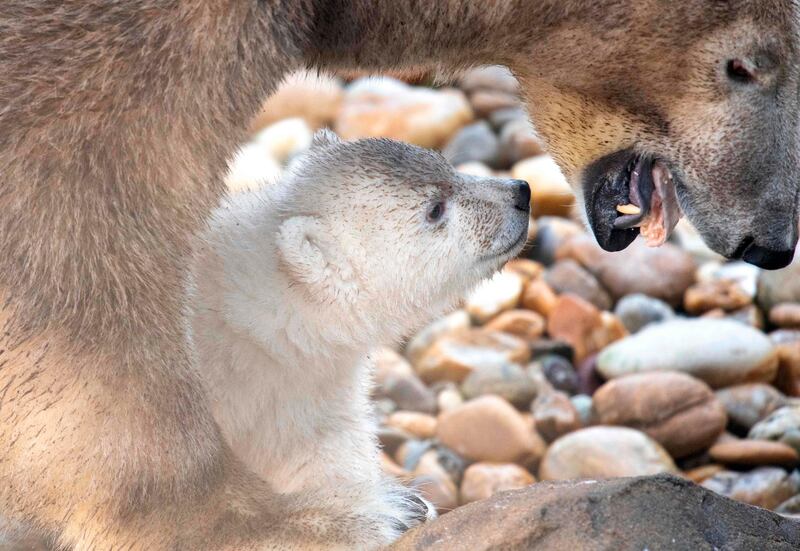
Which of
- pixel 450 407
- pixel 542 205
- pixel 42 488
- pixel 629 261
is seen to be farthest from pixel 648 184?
pixel 542 205

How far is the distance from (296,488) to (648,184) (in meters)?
1.04

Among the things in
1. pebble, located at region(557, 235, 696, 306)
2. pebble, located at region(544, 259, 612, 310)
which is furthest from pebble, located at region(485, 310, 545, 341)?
pebble, located at region(557, 235, 696, 306)

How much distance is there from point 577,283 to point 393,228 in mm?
3050

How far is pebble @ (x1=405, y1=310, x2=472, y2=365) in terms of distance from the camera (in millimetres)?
5652

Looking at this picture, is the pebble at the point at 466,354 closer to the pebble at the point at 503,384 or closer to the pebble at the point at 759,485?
the pebble at the point at 503,384

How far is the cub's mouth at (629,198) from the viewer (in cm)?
289

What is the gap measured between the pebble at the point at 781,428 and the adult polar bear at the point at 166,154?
6.84 ft

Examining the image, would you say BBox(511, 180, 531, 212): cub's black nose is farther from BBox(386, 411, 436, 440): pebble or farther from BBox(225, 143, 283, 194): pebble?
BBox(225, 143, 283, 194): pebble

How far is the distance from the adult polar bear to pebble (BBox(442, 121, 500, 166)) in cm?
434

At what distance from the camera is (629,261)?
20.1ft

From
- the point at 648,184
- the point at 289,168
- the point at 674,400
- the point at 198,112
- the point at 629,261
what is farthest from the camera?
the point at 629,261

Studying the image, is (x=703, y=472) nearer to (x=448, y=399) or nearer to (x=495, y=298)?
(x=448, y=399)

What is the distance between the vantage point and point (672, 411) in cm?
471

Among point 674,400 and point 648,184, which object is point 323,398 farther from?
point 674,400
